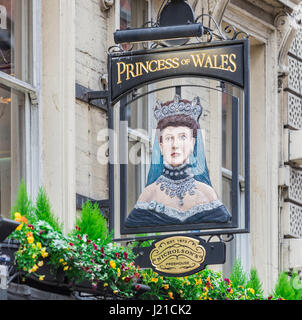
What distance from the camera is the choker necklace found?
10.8 meters

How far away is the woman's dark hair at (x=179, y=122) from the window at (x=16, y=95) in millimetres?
1134

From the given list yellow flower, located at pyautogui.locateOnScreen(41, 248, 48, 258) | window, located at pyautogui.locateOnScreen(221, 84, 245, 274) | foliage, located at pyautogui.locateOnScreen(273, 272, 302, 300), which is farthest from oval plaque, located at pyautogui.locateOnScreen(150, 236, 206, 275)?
window, located at pyautogui.locateOnScreen(221, 84, 245, 274)

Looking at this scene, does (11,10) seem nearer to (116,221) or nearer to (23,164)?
(23,164)

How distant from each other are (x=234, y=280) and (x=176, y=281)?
1513 millimetres

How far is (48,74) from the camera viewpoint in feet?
36.8

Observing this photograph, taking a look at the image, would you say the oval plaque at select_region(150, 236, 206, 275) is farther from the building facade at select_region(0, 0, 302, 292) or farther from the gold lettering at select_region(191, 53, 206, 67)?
the gold lettering at select_region(191, 53, 206, 67)

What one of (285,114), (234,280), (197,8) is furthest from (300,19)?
(234,280)

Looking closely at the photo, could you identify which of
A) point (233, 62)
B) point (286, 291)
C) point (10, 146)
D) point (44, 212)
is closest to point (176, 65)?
point (233, 62)

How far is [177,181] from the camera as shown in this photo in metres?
10.8

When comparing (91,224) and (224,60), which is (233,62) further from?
(91,224)

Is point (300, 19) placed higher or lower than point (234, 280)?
higher

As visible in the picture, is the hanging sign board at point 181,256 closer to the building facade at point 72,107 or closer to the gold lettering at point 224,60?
the building facade at point 72,107

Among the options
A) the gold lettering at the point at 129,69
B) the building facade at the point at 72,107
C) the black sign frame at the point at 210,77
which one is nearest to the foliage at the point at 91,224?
the black sign frame at the point at 210,77

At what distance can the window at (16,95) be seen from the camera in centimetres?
1074
